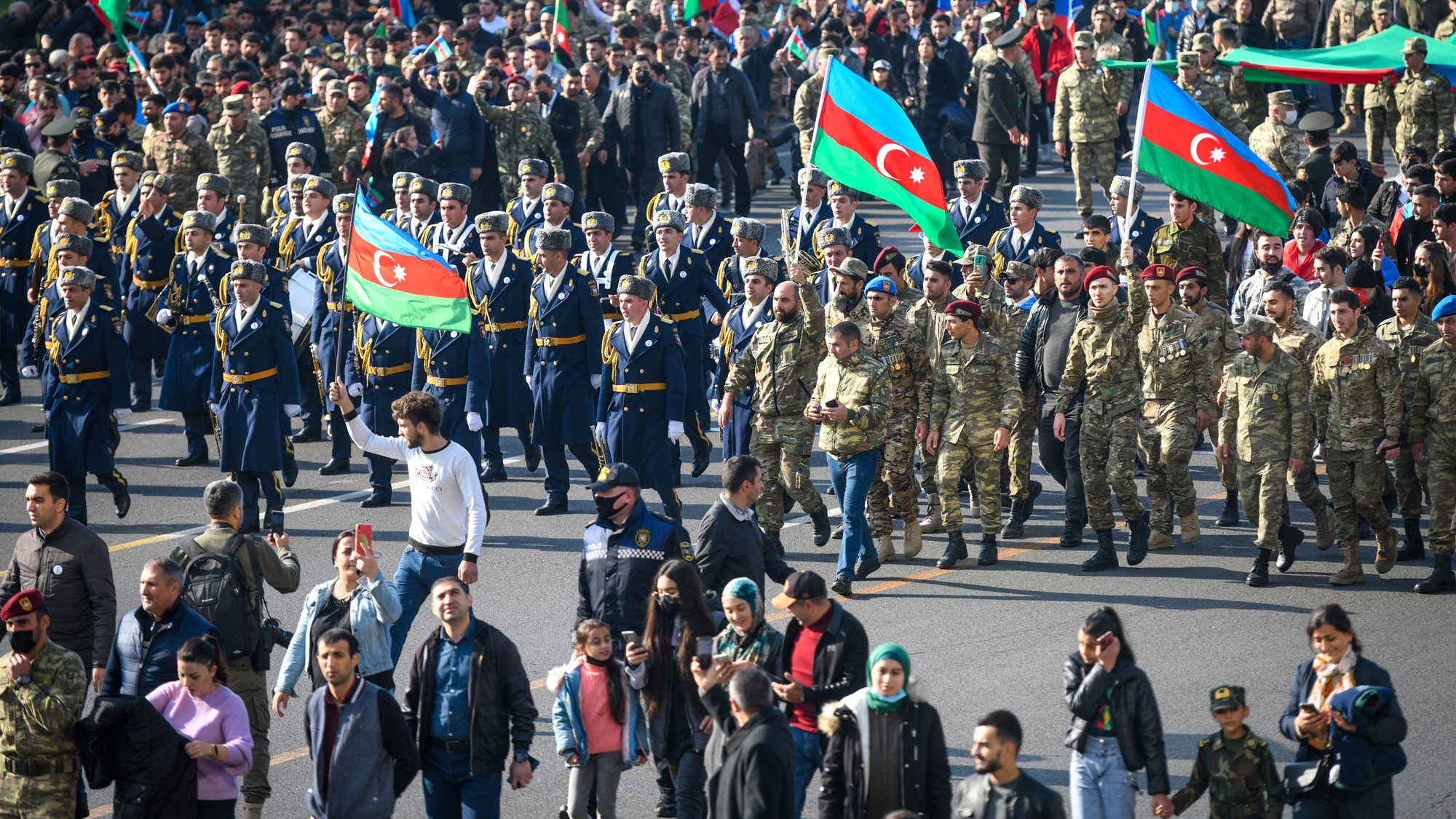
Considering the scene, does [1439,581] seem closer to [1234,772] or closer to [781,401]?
[781,401]

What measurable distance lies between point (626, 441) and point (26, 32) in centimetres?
1857

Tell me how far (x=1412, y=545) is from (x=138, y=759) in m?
8.90

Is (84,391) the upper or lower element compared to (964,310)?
lower

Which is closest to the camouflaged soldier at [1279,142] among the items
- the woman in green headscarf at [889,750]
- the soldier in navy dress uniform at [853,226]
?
the soldier in navy dress uniform at [853,226]

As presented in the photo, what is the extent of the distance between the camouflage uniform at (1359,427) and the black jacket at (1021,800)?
6113mm

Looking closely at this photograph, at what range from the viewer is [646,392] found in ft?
47.1

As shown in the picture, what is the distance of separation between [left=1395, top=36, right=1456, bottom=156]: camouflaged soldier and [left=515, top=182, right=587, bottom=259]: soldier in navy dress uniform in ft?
30.8

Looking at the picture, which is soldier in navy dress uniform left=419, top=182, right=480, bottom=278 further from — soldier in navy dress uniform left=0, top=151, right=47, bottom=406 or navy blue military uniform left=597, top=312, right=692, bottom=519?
soldier in navy dress uniform left=0, top=151, right=47, bottom=406

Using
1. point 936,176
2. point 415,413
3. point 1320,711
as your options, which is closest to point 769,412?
point 936,176

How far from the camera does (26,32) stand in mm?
29000

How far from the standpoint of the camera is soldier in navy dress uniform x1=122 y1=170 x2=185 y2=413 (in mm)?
18484

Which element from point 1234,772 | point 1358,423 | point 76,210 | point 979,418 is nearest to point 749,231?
point 979,418

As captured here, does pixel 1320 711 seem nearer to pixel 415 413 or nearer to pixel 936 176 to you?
pixel 415 413

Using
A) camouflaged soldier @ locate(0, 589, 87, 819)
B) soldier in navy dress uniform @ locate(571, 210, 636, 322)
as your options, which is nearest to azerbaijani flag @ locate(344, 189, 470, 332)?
soldier in navy dress uniform @ locate(571, 210, 636, 322)
